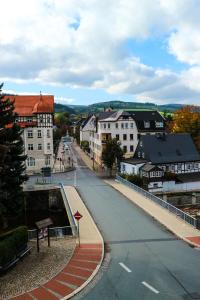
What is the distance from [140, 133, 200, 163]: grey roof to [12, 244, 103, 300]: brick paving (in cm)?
3549

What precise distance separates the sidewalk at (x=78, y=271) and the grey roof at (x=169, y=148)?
31.1m

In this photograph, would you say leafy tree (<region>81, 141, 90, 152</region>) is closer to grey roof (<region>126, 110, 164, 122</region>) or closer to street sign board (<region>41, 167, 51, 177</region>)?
grey roof (<region>126, 110, 164, 122</region>)

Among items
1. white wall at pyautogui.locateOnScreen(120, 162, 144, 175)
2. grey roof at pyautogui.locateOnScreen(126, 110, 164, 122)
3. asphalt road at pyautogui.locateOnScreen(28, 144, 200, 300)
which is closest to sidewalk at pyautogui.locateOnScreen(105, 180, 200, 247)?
asphalt road at pyautogui.locateOnScreen(28, 144, 200, 300)

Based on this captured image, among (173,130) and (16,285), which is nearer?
(16,285)

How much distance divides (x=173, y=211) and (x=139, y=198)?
23.6 feet

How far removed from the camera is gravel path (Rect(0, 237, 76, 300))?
1914 cm

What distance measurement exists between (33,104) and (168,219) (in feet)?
143

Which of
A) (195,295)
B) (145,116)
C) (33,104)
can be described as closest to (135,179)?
(33,104)

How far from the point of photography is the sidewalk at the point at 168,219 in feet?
87.8

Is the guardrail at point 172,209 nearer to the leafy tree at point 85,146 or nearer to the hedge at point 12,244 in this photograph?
the hedge at point 12,244

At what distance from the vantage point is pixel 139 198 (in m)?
40.4

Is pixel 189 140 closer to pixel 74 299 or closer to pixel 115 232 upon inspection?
pixel 115 232

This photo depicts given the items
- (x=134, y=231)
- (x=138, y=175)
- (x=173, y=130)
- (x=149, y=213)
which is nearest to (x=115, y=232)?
(x=134, y=231)

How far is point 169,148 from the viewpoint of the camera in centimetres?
6144
